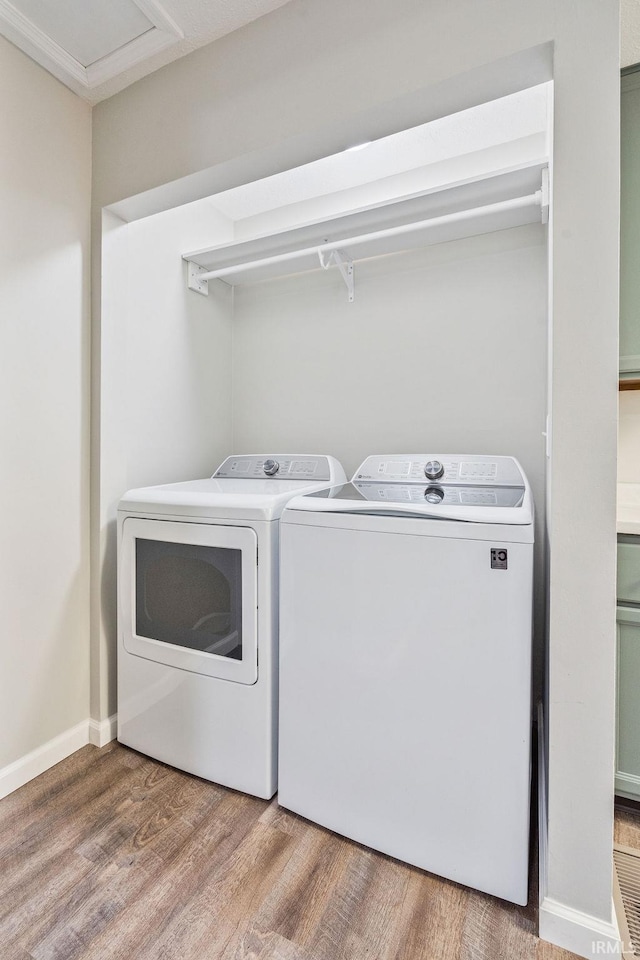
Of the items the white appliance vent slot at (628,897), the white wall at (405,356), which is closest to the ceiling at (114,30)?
the white wall at (405,356)

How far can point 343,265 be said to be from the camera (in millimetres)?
2121

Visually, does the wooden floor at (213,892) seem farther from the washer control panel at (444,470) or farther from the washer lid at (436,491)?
the washer control panel at (444,470)

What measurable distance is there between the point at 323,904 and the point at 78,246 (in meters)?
2.28

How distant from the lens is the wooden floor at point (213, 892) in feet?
3.48

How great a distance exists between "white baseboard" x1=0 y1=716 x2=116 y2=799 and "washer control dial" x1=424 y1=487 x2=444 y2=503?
5.09 ft

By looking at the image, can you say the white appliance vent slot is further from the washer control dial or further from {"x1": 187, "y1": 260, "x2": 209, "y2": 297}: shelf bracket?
{"x1": 187, "y1": 260, "x2": 209, "y2": 297}: shelf bracket

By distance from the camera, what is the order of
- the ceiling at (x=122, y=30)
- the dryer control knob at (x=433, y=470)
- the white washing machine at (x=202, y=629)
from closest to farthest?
1. the ceiling at (x=122, y=30)
2. the white washing machine at (x=202, y=629)
3. the dryer control knob at (x=433, y=470)

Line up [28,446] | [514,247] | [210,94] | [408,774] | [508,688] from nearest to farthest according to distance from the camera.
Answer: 1. [508,688]
2. [408,774]
3. [210,94]
4. [28,446]
5. [514,247]

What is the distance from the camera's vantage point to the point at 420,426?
2129 millimetres

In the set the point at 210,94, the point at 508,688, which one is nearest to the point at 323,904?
the point at 508,688

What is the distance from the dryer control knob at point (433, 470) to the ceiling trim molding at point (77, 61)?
5.46ft

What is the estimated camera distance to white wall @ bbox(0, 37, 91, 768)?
1.54 meters

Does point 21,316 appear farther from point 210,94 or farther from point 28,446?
point 210,94

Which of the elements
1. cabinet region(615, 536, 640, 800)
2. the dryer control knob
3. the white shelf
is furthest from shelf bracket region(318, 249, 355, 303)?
cabinet region(615, 536, 640, 800)
